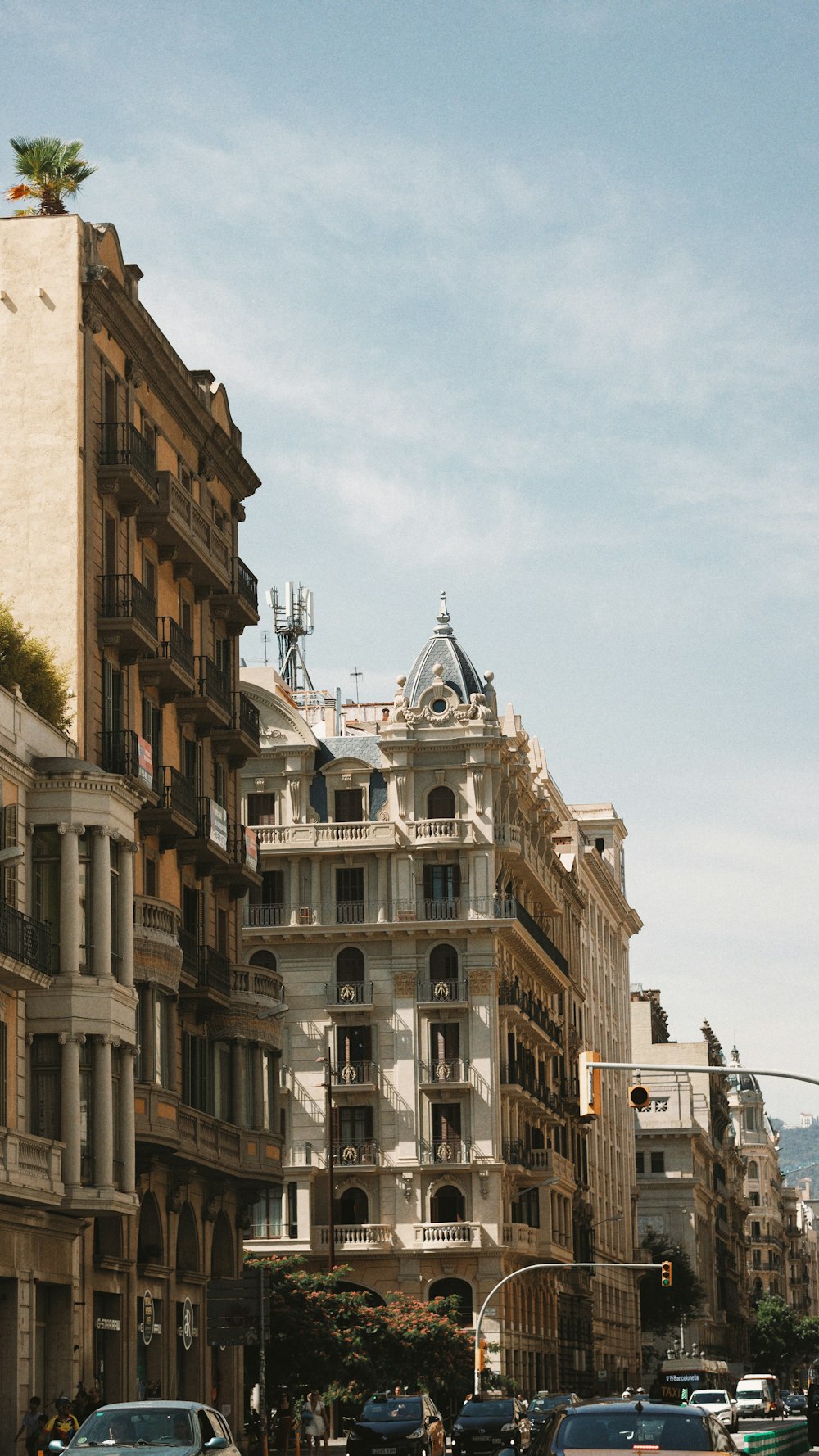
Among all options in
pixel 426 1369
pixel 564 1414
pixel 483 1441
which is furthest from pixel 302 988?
pixel 564 1414

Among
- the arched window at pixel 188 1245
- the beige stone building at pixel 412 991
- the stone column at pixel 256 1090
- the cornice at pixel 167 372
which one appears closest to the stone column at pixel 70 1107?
the arched window at pixel 188 1245

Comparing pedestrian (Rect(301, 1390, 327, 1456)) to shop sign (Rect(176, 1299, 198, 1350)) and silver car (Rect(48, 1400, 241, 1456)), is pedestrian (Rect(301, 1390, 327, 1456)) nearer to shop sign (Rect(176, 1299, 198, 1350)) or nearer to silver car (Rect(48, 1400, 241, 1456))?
shop sign (Rect(176, 1299, 198, 1350))

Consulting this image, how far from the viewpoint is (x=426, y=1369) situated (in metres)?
59.8

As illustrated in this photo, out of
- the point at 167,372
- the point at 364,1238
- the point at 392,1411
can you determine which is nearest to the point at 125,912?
the point at 392,1411

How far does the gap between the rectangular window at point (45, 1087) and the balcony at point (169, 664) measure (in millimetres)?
10912

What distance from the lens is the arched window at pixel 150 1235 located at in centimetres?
4559

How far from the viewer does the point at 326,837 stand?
8025 centimetres

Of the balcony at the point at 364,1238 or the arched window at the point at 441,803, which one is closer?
the balcony at the point at 364,1238

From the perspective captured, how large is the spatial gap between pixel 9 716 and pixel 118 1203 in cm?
879

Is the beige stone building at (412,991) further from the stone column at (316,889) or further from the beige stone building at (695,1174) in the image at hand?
the beige stone building at (695,1174)

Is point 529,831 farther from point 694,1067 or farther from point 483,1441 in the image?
point 694,1067

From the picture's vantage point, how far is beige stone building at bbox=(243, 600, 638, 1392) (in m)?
77.0

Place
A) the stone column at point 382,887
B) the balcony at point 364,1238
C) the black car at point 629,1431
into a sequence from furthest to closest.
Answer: the stone column at point 382,887 < the balcony at point 364,1238 < the black car at point 629,1431

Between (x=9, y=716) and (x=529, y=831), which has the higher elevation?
(x=529, y=831)
